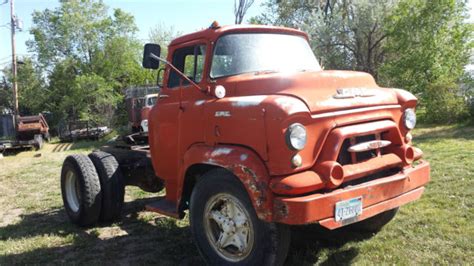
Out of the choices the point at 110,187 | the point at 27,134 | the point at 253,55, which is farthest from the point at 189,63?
the point at 27,134

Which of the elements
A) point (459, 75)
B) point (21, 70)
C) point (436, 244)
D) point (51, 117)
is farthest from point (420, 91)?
point (21, 70)

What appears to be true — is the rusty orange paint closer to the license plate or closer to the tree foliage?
the license plate

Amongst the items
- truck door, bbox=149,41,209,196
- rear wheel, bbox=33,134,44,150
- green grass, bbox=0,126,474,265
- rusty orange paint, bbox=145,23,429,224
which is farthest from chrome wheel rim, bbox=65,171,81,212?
rear wheel, bbox=33,134,44,150

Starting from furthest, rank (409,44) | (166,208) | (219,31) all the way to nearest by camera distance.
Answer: (409,44) → (166,208) → (219,31)

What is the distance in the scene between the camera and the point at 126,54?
30000mm

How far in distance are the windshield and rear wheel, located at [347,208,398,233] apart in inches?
70.9

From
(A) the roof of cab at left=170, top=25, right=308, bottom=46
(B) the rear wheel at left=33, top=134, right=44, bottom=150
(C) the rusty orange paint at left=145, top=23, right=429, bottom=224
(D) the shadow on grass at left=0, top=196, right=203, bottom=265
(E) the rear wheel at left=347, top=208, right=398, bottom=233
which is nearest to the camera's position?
(C) the rusty orange paint at left=145, top=23, right=429, bottom=224

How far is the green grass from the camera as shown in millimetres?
4473

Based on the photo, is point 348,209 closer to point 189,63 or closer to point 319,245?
point 319,245

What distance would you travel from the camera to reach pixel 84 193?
579cm

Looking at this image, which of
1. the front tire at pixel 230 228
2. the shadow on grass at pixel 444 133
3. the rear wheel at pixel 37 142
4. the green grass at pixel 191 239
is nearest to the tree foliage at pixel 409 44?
the shadow on grass at pixel 444 133

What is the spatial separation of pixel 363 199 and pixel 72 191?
4.46 metres

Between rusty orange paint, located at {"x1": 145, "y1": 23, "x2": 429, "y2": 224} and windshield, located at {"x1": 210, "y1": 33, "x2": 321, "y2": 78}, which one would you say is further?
windshield, located at {"x1": 210, "y1": 33, "x2": 321, "y2": 78}

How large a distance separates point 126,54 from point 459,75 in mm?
20678
